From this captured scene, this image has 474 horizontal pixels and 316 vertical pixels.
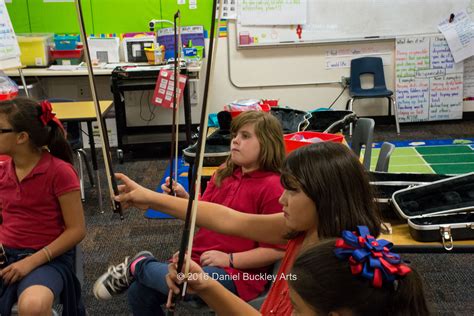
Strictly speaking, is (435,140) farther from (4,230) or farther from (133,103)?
(4,230)

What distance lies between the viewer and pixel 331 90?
586cm

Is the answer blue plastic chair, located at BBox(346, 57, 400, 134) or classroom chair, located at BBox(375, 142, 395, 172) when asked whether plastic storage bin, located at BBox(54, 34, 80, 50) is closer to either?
blue plastic chair, located at BBox(346, 57, 400, 134)

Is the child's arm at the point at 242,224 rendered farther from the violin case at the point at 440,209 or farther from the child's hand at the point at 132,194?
the violin case at the point at 440,209

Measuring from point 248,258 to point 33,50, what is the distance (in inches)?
167

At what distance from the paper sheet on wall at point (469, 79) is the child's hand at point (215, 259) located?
4924 millimetres

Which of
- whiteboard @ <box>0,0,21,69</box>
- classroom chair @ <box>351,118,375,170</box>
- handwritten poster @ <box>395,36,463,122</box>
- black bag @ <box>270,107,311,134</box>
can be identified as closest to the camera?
classroom chair @ <box>351,118,375,170</box>

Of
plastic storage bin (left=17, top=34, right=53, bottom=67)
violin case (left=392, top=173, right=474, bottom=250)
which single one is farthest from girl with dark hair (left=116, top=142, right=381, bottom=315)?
plastic storage bin (left=17, top=34, right=53, bottom=67)

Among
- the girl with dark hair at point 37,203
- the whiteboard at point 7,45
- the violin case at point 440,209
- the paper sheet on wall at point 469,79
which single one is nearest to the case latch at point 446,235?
the violin case at point 440,209

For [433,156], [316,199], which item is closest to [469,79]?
[433,156]

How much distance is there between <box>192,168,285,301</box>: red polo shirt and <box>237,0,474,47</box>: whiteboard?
3.96 m

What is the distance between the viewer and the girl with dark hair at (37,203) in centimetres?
185

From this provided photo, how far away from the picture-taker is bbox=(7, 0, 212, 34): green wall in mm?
5504

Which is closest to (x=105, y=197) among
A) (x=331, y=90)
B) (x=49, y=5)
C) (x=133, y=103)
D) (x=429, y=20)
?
(x=133, y=103)

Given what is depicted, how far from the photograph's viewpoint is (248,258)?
1714mm
